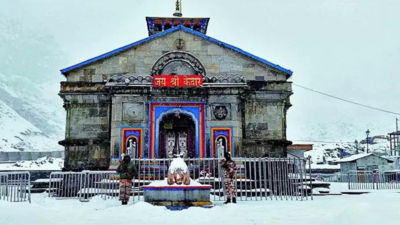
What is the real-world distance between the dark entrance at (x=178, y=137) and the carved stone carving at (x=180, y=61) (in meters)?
2.66

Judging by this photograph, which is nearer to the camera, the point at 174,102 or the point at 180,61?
the point at 174,102

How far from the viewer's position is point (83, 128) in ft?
72.4

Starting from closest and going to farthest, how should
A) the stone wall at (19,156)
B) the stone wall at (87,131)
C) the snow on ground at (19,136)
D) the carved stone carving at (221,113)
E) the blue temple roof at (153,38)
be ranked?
the carved stone carving at (221,113) → the stone wall at (87,131) → the blue temple roof at (153,38) → the stone wall at (19,156) → the snow on ground at (19,136)

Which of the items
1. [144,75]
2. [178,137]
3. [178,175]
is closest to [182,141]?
[178,137]

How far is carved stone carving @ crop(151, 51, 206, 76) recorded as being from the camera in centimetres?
2206

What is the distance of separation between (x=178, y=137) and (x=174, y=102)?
2.33 metres

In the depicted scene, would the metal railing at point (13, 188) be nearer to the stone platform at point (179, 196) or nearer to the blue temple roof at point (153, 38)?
the stone platform at point (179, 196)

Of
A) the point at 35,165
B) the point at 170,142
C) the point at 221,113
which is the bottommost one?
the point at 35,165

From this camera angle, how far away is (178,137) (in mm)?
22141

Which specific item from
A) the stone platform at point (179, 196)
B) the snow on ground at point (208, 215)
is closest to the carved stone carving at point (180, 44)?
the stone platform at point (179, 196)

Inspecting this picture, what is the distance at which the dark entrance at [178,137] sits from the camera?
21.8 m

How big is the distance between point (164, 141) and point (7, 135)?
72.2 meters

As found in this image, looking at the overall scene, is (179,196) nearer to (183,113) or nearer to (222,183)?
(222,183)

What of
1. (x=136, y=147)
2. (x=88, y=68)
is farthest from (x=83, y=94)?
(x=136, y=147)
